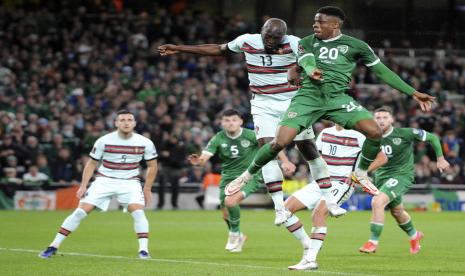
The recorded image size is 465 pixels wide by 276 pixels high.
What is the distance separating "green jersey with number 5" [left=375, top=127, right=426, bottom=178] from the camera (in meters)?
15.3

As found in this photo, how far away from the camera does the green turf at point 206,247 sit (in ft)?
38.5

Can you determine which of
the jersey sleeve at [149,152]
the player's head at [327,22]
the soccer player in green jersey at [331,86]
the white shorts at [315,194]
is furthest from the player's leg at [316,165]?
the jersey sleeve at [149,152]

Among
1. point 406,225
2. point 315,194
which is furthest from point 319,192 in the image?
point 406,225

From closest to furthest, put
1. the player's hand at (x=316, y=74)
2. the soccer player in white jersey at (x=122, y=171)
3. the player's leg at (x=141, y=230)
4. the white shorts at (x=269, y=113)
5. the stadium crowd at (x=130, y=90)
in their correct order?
the player's hand at (x=316, y=74)
the white shorts at (x=269, y=113)
the player's leg at (x=141, y=230)
the soccer player in white jersey at (x=122, y=171)
the stadium crowd at (x=130, y=90)

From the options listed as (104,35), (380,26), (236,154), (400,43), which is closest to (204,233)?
(236,154)

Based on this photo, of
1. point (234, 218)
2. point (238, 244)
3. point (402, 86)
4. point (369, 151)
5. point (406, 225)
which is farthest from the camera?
point (234, 218)

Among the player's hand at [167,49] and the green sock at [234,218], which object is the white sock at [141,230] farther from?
the player's hand at [167,49]

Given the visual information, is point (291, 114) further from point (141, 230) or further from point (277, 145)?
point (141, 230)

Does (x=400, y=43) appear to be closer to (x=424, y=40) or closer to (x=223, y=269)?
(x=424, y=40)

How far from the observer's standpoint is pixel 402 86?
10875mm

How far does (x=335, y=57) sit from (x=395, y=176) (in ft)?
15.5

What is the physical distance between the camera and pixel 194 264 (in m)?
12.3

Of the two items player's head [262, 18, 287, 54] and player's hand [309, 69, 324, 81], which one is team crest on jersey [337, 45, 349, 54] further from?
player's head [262, 18, 287, 54]

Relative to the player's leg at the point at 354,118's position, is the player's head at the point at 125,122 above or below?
below
